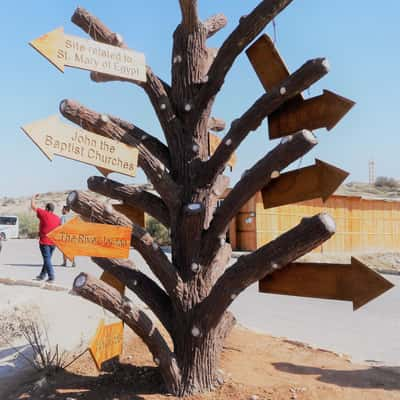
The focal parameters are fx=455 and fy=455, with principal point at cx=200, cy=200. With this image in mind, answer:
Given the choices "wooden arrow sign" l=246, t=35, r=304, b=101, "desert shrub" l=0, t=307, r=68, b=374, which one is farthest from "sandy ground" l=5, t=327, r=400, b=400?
"wooden arrow sign" l=246, t=35, r=304, b=101

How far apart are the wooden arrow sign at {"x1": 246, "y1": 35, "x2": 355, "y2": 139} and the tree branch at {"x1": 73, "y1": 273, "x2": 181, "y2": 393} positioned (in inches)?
64.4

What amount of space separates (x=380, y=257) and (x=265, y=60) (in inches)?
649

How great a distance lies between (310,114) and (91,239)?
1768 millimetres

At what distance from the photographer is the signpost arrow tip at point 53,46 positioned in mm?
2771

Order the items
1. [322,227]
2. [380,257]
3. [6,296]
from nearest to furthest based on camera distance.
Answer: [322,227], [6,296], [380,257]

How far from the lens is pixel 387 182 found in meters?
48.6

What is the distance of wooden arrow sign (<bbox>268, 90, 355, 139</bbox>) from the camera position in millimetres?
3133

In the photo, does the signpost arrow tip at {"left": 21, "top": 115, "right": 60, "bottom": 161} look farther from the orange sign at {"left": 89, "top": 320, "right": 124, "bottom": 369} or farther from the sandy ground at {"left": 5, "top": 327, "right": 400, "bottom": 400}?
the sandy ground at {"left": 5, "top": 327, "right": 400, "bottom": 400}

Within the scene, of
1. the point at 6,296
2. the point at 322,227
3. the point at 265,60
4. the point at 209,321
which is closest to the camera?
the point at 322,227

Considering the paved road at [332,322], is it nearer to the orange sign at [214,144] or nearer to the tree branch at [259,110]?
the orange sign at [214,144]

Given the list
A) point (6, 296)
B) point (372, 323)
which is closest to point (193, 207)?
point (372, 323)

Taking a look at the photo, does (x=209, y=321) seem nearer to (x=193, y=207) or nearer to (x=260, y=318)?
(x=193, y=207)

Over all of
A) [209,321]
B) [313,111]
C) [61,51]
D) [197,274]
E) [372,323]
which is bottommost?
[372,323]

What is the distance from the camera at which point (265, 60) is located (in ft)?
11.5
